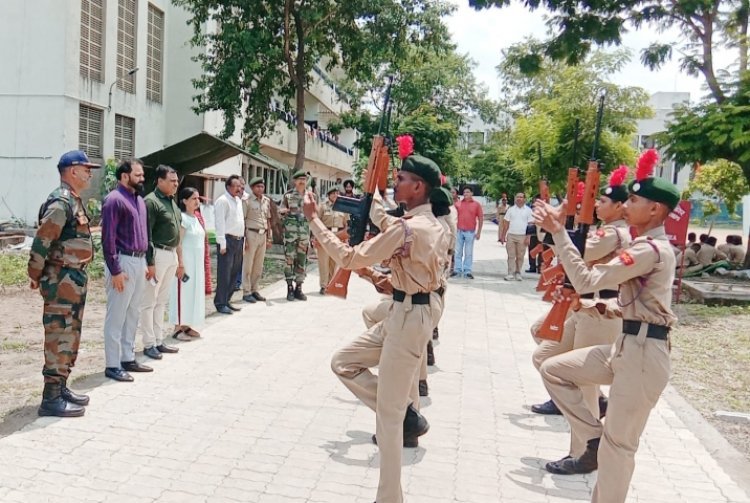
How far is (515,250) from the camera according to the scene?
1458 centimetres

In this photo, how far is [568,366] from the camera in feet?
13.4

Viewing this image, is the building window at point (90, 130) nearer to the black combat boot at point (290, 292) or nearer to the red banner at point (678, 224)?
the black combat boot at point (290, 292)

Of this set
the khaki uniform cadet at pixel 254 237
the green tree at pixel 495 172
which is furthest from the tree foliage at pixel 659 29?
the green tree at pixel 495 172

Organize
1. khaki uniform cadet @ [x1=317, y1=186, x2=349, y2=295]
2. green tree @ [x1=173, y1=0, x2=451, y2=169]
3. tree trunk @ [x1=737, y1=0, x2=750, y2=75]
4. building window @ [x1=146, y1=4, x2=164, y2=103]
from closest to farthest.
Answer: khaki uniform cadet @ [x1=317, y1=186, x2=349, y2=295]
tree trunk @ [x1=737, y1=0, x2=750, y2=75]
green tree @ [x1=173, y1=0, x2=451, y2=169]
building window @ [x1=146, y1=4, x2=164, y2=103]

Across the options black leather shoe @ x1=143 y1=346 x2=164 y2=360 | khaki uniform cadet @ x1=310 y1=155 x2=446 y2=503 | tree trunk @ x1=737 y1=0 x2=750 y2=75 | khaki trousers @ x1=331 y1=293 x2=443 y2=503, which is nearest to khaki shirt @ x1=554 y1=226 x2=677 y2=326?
khaki uniform cadet @ x1=310 y1=155 x2=446 y2=503

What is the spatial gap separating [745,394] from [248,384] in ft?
16.5

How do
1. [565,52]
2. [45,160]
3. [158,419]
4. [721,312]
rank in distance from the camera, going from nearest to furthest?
[158,419]
[721,312]
[565,52]
[45,160]

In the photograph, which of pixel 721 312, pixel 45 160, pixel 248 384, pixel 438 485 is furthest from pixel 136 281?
pixel 45 160

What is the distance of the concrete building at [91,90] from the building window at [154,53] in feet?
0.10

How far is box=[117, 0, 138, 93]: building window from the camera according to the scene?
17.1 meters

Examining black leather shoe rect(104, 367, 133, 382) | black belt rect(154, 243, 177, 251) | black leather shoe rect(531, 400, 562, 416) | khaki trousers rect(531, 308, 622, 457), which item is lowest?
Result: black leather shoe rect(531, 400, 562, 416)

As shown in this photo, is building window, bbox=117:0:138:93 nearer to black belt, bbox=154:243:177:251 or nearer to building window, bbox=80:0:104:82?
building window, bbox=80:0:104:82

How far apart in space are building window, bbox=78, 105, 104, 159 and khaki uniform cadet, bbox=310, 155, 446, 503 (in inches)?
556

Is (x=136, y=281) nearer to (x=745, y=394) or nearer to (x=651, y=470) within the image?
(x=651, y=470)
